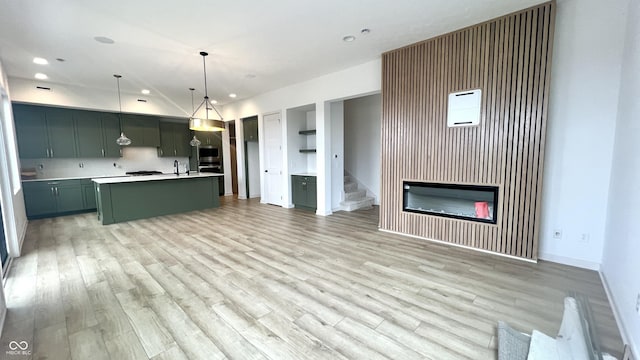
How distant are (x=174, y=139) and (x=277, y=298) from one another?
7154mm

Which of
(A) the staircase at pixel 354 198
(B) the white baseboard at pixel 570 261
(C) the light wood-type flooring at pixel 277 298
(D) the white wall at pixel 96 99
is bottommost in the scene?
(C) the light wood-type flooring at pixel 277 298

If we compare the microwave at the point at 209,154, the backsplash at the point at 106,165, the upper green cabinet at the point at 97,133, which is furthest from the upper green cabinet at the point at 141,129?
the microwave at the point at 209,154

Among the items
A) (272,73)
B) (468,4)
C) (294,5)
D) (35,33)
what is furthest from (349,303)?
(35,33)

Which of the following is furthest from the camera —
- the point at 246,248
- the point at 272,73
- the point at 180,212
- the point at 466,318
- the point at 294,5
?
the point at 180,212

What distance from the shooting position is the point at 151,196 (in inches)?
221

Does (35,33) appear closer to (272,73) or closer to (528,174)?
(272,73)

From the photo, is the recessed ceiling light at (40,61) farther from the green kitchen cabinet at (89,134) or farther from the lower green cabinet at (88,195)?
the lower green cabinet at (88,195)

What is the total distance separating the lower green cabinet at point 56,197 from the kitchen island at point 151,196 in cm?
96

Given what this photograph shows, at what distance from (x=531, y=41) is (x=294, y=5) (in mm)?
2836

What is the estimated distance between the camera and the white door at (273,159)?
22.6 feet

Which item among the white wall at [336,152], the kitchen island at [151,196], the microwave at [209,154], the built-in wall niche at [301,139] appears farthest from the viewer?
the microwave at [209,154]

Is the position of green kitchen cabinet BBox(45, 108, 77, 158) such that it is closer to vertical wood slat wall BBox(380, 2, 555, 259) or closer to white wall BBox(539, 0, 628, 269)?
vertical wood slat wall BBox(380, 2, 555, 259)

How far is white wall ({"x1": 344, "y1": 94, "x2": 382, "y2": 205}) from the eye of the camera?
22.0 feet

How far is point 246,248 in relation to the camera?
3.78 m
